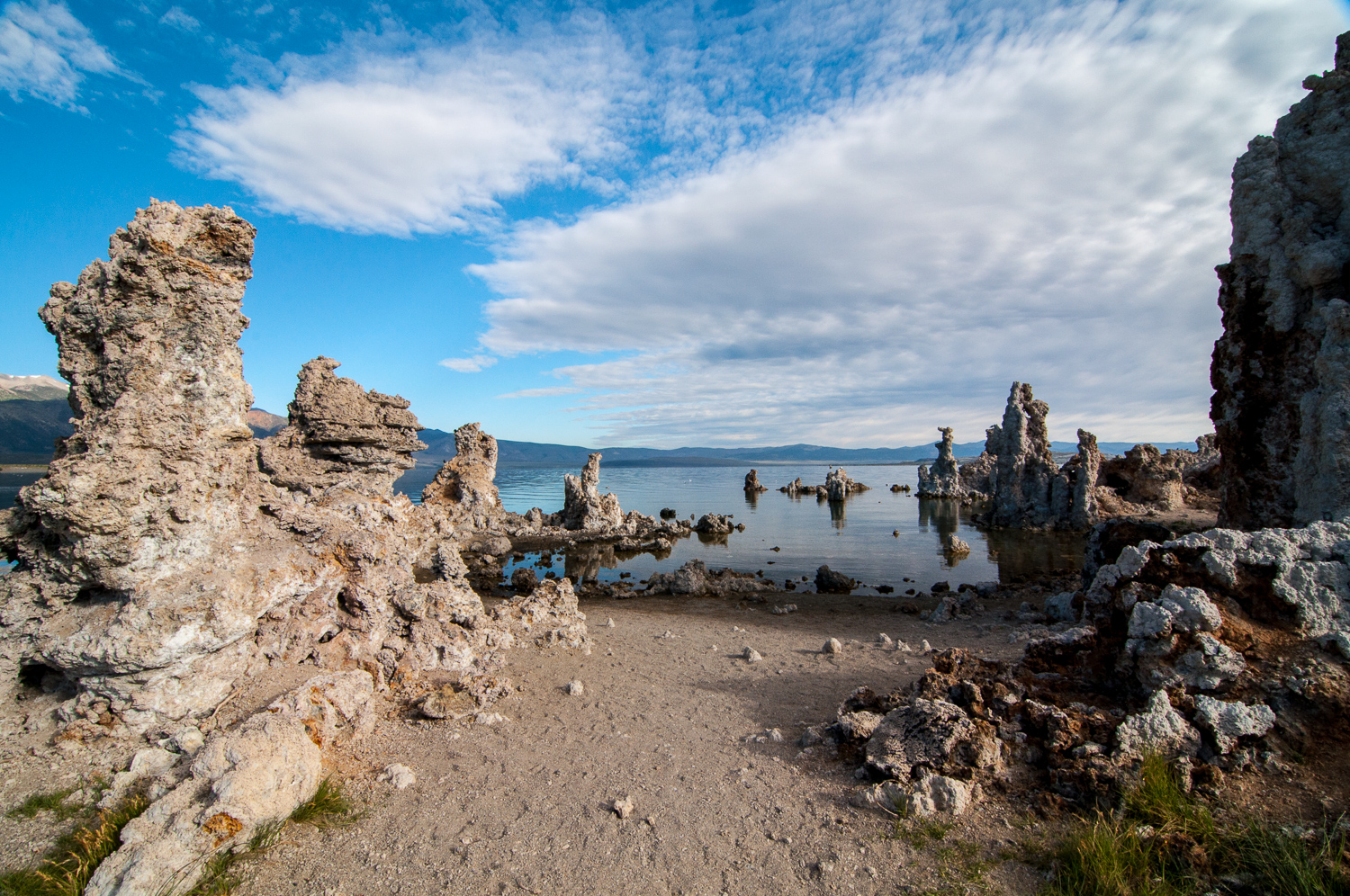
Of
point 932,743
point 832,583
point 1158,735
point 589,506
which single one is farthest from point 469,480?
point 1158,735

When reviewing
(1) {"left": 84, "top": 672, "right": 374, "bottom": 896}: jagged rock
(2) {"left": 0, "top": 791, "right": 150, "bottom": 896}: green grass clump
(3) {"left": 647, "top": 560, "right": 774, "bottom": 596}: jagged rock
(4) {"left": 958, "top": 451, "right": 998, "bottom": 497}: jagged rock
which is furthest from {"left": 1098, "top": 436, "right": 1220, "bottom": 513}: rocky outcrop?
(2) {"left": 0, "top": 791, "right": 150, "bottom": 896}: green grass clump

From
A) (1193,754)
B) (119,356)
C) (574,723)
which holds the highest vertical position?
(119,356)

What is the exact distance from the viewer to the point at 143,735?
620 cm

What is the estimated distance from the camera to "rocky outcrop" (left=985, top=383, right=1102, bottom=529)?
36281 mm

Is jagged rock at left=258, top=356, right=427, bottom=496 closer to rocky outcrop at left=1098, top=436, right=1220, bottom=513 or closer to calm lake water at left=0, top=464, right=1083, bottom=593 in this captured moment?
calm lake water at left=0, top=464, right=1083, bottom=593

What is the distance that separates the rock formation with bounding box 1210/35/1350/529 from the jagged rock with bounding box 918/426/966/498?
2229 inches

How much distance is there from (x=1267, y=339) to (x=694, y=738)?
12.9 m

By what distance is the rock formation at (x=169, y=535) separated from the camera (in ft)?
20.1

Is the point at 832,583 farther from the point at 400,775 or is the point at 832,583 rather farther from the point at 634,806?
the point at 400,775

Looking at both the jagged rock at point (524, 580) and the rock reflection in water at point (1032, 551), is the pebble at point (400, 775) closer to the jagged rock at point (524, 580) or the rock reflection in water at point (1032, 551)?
the jagged rock at point (524, 580)

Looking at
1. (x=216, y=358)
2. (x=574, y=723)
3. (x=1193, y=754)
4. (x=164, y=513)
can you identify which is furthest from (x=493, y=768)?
(x=1193, y=754)

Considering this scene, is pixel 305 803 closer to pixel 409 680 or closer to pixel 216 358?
pixel 409 680

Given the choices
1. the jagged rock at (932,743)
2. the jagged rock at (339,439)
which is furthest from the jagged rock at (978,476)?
the jagged rock at (932,743)

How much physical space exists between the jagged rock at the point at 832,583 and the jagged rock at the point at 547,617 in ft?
35.2
